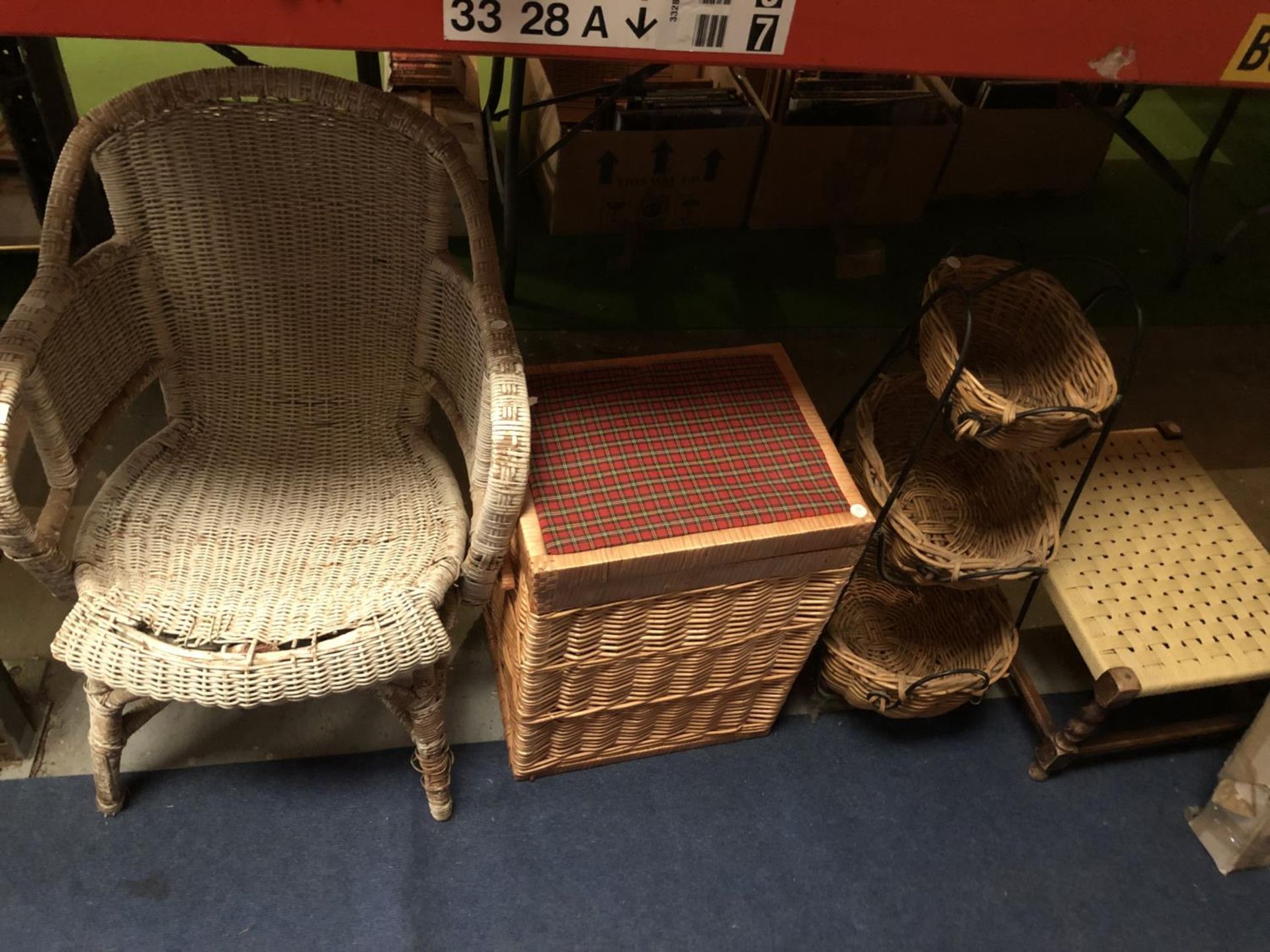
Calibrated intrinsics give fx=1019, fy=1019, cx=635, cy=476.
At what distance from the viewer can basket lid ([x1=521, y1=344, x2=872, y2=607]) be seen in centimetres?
119

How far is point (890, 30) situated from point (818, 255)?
1469 mm

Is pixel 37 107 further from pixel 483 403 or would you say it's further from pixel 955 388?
pixel 955 388

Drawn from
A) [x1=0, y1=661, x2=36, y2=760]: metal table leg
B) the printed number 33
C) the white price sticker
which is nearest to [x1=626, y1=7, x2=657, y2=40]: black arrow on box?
the white price sticker

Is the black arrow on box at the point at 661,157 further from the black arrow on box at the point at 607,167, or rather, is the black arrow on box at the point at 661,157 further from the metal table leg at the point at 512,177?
the metal table leg at the point at 512,177

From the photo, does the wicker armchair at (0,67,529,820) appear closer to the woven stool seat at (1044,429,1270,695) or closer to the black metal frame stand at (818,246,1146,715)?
the black metal frame stand at (818,246,1146,715)

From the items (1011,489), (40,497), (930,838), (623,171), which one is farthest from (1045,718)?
(40,497)

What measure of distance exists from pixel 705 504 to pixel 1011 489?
566mm

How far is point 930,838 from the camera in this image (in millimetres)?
1549

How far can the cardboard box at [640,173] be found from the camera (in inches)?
82.2

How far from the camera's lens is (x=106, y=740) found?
1310 mm

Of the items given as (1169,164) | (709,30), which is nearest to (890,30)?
(709,30)

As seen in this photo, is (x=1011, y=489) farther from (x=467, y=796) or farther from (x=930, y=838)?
(x=467, y=796)

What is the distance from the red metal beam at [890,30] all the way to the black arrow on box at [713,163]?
1259mm

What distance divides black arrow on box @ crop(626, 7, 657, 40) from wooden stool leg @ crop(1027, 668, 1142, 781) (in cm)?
106
